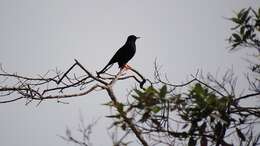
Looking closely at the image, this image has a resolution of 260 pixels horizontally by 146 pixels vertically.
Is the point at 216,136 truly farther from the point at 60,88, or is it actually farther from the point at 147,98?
the point at 60,88

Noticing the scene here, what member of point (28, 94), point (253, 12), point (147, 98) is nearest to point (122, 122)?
point (147, 98)

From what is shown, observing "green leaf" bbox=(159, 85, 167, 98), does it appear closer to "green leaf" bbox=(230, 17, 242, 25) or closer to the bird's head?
"green leaf" bbox=(230, 17, 242, 25)

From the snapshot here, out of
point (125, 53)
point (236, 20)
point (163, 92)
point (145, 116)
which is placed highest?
point (125, 53)

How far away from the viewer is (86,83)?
447 centimetres

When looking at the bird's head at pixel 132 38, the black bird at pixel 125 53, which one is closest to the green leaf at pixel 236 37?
the black bird at pixel 125 53

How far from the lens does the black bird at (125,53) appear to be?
26.2ft

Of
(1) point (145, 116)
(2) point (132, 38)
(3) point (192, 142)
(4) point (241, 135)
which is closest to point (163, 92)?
(1) point (145, 116)

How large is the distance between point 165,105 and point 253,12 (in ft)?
3.80

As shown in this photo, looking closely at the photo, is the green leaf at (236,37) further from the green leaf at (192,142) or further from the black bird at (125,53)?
the black bird at (125,53)

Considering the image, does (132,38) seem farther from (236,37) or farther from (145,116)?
(145,116)

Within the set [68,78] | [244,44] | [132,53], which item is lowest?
[244,44]

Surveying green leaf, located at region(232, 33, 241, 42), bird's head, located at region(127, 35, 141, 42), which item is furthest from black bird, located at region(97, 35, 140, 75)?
green leaf, located at region(232, 33, 241, 42)

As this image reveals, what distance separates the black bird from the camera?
7.97 m

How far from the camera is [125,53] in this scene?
8398mm
